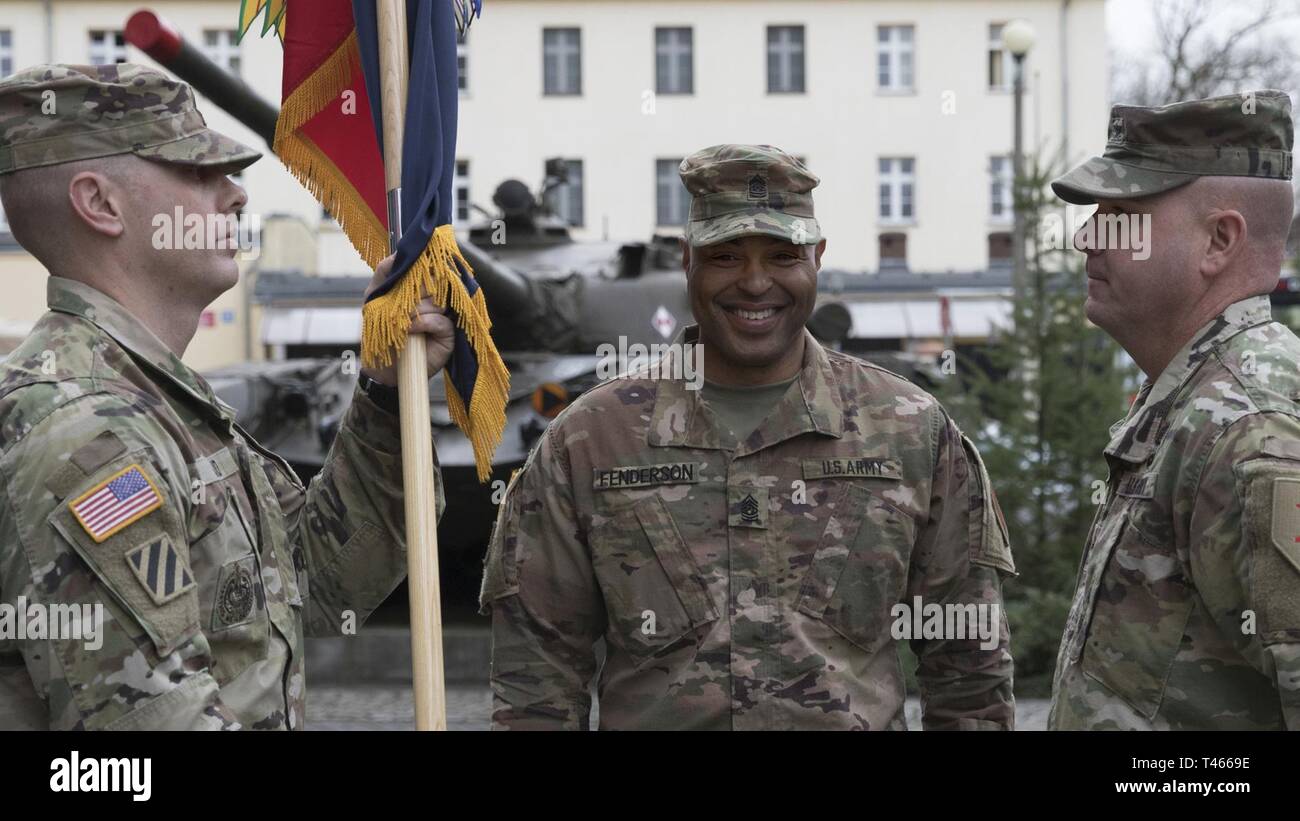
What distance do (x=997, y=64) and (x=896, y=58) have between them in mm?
1977

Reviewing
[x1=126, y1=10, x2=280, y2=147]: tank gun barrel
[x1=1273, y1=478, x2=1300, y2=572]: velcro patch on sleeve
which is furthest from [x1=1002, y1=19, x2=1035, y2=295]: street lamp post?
[x1=1273, y1=478, x2=1300, y2=572]: velcro patch on sleeve

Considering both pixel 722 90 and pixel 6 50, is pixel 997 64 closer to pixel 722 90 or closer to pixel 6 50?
pixel 722 90

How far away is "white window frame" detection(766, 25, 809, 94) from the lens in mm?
32219

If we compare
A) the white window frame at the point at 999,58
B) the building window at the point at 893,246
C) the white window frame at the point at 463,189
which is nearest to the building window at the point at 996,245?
the building window at the point at 893,246

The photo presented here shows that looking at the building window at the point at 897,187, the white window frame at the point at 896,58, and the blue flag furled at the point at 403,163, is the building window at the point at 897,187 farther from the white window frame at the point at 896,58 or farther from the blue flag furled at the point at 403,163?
the blue flag furled at the point at 403,163

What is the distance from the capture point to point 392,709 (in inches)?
344

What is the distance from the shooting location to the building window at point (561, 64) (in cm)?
3234

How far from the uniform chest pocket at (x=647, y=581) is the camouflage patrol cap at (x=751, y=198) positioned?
60 centimetres

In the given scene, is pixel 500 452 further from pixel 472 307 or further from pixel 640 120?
pixel 640 120

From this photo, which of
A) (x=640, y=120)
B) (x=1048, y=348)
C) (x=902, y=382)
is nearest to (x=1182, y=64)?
(x=640, y=120)

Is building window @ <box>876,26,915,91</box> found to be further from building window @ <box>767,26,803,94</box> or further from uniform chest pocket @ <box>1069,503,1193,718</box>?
uniform chest pocket @ <box>1069,503,1193,718</box>

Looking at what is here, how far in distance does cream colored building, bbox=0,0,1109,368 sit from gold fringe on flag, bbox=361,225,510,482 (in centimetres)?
2851

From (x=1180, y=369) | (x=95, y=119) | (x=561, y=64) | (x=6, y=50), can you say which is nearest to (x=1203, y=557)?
(x=1180, y=369)

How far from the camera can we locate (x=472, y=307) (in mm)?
3457
